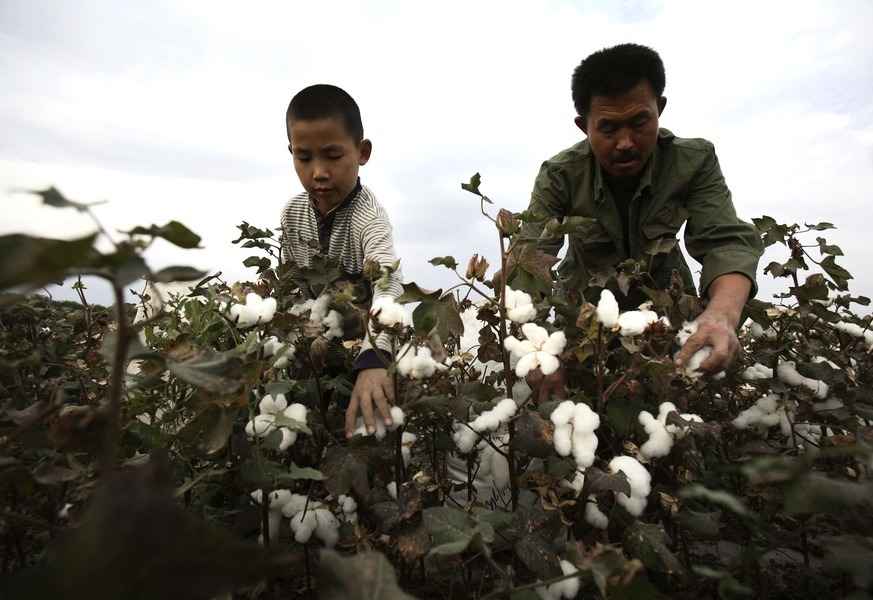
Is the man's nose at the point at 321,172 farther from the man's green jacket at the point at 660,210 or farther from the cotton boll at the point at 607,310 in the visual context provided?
the cotton boll at the point at 607,310

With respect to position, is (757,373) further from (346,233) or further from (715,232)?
(346,233)

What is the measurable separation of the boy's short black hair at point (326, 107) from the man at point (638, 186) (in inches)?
28.5

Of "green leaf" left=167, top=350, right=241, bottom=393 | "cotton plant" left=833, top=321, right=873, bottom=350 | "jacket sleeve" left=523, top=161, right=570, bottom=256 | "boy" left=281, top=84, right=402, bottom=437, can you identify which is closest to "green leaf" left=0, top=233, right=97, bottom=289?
"green leaf" left=167, top=350, right=241, bottom=393

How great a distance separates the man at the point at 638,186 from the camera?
76.9 inches

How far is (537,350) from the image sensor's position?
1.01 meters

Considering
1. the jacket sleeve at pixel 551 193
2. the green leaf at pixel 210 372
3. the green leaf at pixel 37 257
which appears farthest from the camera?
the jacket sleeve at pixel 551 193

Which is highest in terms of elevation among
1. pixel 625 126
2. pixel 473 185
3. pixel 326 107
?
pixel 326 107

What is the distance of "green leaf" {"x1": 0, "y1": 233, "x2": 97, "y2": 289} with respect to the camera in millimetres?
379

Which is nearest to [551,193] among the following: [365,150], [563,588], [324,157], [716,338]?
[365,150]

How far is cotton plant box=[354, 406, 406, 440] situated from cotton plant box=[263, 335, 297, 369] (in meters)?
0.18

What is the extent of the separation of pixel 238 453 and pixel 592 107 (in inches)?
62.6

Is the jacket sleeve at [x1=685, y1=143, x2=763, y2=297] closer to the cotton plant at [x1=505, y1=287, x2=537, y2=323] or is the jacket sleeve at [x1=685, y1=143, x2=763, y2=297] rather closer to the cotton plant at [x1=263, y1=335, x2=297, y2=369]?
the cotton plant at [x1=505, y1=287, x2=537, y2=323]

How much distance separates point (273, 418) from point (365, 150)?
63.8 inches

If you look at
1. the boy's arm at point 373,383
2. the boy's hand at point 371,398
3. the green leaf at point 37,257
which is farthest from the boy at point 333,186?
the green leaf at point 37,257
